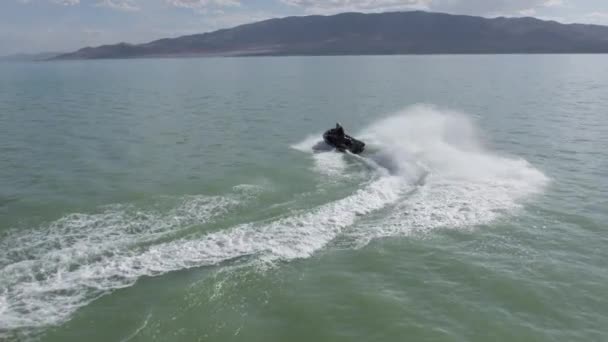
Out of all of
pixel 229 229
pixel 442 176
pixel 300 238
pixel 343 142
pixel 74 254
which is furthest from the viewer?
pixel 343 142

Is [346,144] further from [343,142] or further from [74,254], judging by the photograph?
[74,254]

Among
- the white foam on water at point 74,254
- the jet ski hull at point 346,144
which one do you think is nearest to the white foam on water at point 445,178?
the jet ski hull at point 346,144

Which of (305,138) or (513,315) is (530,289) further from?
(305,138)

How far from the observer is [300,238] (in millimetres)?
21609

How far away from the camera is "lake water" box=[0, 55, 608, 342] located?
52.1 feet

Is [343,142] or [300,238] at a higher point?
[343,142]

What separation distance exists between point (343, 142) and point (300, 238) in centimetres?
Answer: 1968

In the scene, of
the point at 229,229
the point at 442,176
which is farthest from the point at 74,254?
the point at 442,176

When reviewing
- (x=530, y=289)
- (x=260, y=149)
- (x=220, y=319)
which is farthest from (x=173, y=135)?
(x=530, y=289)

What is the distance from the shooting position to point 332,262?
778 inches

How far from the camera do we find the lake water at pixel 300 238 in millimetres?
15883

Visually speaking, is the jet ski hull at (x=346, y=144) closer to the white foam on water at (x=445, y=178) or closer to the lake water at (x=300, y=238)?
the white foam on water at (x=445, y=178)

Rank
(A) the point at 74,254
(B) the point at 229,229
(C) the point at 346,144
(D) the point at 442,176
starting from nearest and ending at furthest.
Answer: (A) the point at 74,254
(B) the point at 229,229
(D) the point at 442,176
(C) the point at 346,144

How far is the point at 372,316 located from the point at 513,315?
201 inches
